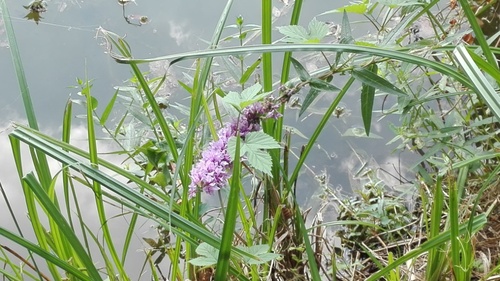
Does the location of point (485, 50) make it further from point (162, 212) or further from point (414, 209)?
point (414, 209)

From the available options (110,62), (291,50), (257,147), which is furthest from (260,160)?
(110,62)

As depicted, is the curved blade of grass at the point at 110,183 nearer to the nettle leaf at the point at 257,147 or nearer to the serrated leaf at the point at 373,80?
the nettle leaf at the point at 257,147

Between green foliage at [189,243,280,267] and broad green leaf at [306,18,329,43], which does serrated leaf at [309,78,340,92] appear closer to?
broad green leaf at [306,18,329,43]

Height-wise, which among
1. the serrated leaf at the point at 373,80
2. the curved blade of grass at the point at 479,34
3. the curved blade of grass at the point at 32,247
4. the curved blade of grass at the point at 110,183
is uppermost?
the curved blade of grass at the point at 479,34

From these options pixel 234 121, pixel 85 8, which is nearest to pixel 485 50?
pixel 234 121

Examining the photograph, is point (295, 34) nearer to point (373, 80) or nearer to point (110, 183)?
point (373, 80)

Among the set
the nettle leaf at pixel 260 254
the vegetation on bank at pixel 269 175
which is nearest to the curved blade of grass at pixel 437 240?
the vegetation on bank at pixel 269 175
